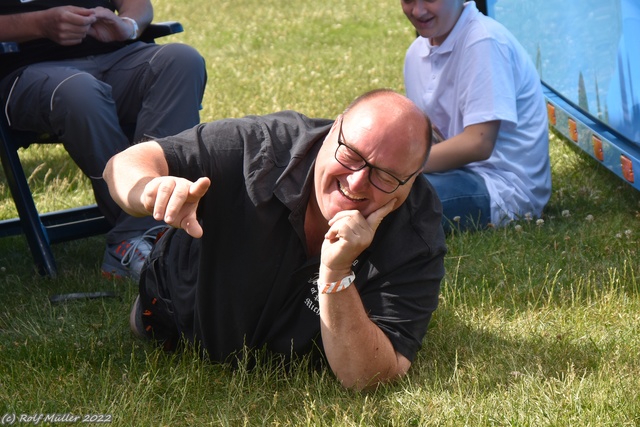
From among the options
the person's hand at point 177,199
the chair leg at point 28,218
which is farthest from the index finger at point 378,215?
the chair leg at point 28,218

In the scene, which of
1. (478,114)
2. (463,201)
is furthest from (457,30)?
(463,201)

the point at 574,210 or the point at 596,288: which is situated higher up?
the point at 596,288

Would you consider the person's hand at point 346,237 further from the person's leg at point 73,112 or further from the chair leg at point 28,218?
the chair leg at point 28,218

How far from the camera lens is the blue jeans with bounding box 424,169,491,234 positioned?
4.54 m

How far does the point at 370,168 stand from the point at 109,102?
2.10 metres

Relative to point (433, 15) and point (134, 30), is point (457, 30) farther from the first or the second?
point (134, 30)

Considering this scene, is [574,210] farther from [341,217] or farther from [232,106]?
[232,106]

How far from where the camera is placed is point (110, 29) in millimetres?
4551

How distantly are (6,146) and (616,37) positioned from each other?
2.78m

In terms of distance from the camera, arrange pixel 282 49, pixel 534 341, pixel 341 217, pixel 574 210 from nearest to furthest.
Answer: pixel 341 217 → pixel 534 341 → pixel 574 210 → pixel 282 49

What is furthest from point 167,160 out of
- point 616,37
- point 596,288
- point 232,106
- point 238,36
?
point 238,36

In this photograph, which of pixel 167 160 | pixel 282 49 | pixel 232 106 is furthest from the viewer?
pixel 282 49

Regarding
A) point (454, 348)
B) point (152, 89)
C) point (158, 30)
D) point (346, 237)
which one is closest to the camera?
point (346, 237)

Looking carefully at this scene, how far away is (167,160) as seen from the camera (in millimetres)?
2691
